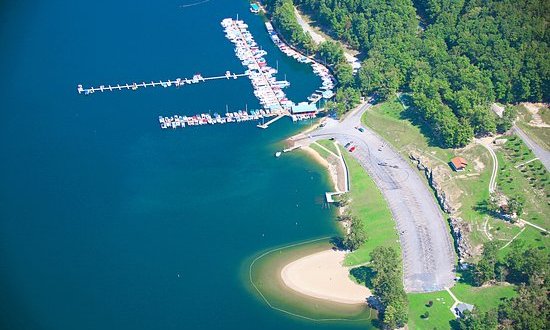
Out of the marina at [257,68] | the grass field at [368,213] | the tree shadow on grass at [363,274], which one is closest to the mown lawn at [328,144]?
the grass field at [368,213]

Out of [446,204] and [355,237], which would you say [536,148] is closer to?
[446,204]

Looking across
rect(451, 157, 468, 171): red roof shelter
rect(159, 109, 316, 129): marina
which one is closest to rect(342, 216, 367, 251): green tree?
rect(451, 157, 468, 171): red roof shelter

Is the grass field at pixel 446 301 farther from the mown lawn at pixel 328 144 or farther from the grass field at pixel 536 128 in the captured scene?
the mown lawn at pixel 328 144

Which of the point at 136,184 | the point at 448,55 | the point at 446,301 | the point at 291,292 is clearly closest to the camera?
the point at 446,301

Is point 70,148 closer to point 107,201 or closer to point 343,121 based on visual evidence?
point 107,201

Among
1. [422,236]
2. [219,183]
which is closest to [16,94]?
[219,183]

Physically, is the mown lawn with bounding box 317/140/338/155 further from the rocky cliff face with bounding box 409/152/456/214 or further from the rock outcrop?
the rock outcrop

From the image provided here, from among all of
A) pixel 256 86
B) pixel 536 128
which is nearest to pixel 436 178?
pixel 536 128
